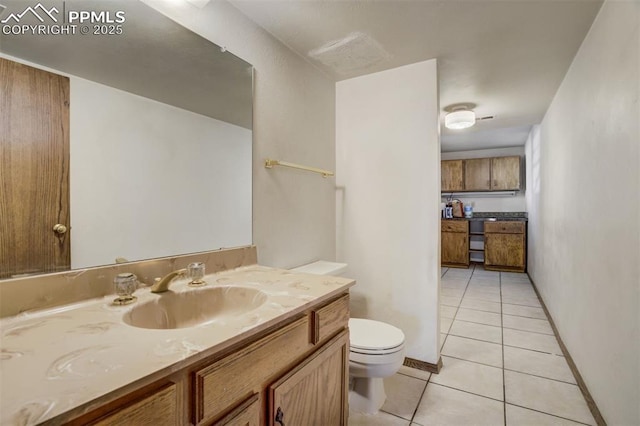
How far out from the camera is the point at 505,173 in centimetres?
514

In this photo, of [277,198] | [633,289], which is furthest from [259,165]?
[633,289]

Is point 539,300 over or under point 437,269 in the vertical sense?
under

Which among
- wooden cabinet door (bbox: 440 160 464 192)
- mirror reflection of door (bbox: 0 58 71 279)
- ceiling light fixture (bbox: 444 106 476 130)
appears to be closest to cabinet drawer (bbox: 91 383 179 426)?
mirror reflection of door (bbox: 0 58 71 279)

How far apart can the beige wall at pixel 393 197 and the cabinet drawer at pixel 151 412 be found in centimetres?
178

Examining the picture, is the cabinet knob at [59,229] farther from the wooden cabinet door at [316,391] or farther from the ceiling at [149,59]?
the wooden cabinet door at [316,391]

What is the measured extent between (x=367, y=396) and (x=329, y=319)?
2.72 ft

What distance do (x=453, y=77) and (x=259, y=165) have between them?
1.72 metres

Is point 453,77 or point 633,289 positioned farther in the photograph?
point 453,77

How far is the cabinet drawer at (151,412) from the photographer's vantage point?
20.4 inches

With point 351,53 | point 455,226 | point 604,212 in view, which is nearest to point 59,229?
point 351,53

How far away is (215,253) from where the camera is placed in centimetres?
139

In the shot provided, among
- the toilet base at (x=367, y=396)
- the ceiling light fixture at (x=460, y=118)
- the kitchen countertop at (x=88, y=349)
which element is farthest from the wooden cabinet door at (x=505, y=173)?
the kitchen countertop at (x=88, y=349)

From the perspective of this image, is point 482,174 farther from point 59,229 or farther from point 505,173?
point 59,229

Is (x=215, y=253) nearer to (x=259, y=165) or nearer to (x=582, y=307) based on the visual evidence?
(x=259, y=165)
